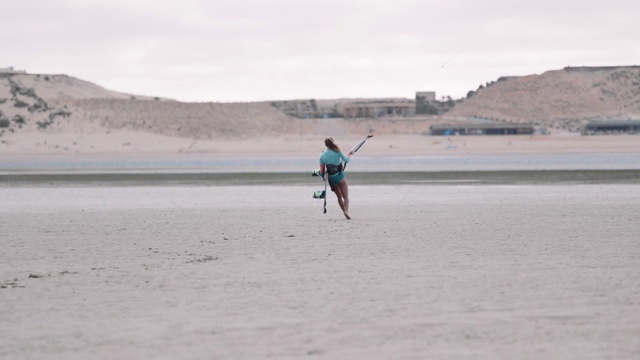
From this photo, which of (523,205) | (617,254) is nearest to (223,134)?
(523,205)

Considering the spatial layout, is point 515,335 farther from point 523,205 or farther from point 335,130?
point 335,130

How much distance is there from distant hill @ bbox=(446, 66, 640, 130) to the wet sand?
3886 inches

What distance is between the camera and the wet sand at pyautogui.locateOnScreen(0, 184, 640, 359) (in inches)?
305

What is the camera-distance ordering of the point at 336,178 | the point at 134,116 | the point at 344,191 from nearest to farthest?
the point at 336,178 → the point at 344,191 → the point at 134,116

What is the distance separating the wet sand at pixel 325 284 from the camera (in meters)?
7.75

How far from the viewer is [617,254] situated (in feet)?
40.9

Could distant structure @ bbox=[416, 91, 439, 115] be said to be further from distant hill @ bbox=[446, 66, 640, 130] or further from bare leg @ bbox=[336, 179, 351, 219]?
bare leg @ bbox=[336, 179, 351, 219]

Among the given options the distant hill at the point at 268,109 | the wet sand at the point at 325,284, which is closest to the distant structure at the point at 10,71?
the distant hill at the point at 268,109

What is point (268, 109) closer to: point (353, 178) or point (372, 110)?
point (372, 110)

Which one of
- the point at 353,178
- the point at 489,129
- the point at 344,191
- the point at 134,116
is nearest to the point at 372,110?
the point at 134,116

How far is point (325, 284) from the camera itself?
10359mm

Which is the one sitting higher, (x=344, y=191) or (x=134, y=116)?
(x=134, y=116)

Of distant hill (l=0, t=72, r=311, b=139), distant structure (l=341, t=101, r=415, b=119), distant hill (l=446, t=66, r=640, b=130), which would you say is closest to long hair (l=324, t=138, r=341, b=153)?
distant hill (l=0, t=72, r=311, b=139)

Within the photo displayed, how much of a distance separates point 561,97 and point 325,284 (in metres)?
127
